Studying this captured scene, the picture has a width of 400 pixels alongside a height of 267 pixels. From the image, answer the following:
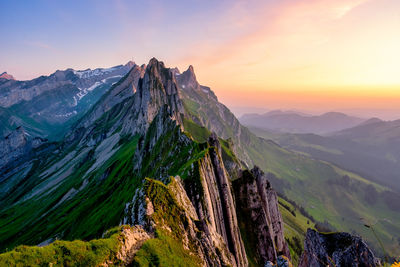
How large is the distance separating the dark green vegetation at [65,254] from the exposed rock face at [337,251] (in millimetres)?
31023

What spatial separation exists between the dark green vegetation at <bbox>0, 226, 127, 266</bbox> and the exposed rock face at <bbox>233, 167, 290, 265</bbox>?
1777 inches

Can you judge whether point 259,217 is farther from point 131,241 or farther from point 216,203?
point 131,241

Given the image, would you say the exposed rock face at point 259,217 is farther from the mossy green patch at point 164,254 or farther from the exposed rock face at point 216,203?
the mossy green patch at point 164,254

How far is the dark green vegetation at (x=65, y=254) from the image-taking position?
22984mm

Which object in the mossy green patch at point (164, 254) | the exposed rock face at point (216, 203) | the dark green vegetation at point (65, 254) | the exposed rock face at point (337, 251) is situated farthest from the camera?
the exposed rock face at point (216, 203)

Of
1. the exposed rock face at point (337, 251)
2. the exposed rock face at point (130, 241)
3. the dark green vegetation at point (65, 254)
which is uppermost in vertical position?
the dark green vegetation at point (65, 254)

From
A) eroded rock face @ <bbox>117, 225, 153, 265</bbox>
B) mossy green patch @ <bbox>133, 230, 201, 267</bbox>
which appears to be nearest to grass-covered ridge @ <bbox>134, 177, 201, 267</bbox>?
mossy green patch @ <bbox>133, 230, 201, 267</bbox>

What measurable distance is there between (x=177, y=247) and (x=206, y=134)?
162483 millimetres

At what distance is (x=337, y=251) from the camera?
115ft

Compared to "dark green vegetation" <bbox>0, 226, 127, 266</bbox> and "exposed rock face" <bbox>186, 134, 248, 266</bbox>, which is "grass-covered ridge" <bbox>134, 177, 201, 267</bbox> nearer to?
"dark green vegetation" <bbox>0, 226, 127, 266</bbox>

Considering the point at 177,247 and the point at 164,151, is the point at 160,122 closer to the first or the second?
the point at 164,151

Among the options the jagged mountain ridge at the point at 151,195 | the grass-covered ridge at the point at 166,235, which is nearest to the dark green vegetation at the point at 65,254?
the grass-covered ridge at the point at 166,235

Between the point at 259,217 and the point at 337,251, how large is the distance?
29.4 meters

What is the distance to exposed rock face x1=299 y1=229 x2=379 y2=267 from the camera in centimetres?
3266
